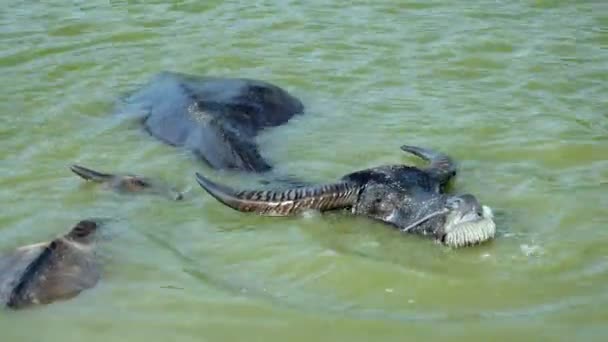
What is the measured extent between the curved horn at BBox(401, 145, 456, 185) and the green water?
149mm

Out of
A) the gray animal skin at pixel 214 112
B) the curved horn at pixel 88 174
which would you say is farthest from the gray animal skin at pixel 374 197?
the curved horn at pixel 88 174

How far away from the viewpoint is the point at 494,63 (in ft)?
30.9

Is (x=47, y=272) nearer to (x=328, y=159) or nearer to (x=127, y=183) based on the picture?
(x=127, y=183)

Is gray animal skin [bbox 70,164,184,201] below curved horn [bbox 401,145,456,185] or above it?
below

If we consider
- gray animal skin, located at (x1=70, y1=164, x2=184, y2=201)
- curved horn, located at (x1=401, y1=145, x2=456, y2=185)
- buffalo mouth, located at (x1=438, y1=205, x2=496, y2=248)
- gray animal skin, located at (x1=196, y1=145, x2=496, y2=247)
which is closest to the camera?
buffalo mouth, located at (x1=438, y1=205, x2=496, y2=248)

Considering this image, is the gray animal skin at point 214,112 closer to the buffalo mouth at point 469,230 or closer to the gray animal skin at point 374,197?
the gray animal skin at point 374,197

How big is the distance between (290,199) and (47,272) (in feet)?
5.54

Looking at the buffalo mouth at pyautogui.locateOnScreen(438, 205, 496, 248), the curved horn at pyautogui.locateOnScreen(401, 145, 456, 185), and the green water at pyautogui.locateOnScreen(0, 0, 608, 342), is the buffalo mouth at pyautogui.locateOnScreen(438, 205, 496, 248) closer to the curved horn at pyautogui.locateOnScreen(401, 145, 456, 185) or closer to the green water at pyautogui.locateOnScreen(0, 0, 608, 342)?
the green water at pyautogui.locateOnScreen(0, 0, 608, 342)

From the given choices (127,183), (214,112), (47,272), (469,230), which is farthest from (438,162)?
(47,272)

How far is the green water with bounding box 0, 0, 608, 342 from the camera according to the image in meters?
5.02

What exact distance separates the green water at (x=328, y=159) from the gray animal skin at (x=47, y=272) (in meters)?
0.09

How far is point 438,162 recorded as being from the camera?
6.75 meters

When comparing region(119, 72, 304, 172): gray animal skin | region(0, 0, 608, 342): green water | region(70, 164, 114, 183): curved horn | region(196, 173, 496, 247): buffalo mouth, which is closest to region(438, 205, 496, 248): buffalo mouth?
region(0, 0, 608, 342): green water

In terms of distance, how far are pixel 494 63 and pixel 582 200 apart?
3356 mm
